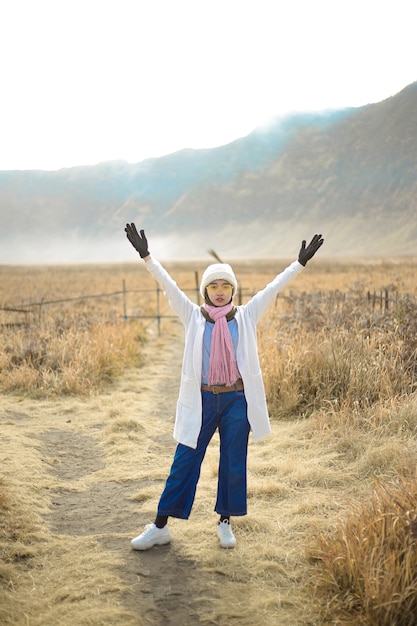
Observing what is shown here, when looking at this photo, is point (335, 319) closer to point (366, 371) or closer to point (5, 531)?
point (366, 371)

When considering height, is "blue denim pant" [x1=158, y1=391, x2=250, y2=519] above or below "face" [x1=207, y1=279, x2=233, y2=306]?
below

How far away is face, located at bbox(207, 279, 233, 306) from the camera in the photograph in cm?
361

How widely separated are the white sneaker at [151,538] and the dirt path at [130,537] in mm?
40

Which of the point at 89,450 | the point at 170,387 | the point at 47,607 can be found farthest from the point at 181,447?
the point at 170,387

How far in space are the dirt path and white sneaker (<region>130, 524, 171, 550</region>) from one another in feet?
0.13

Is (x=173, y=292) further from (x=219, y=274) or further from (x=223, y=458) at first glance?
(x=223, y=458)

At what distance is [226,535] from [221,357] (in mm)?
1113

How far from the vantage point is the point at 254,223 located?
12050cm

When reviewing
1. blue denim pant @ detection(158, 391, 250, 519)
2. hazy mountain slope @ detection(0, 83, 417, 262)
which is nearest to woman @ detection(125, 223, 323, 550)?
blue denim pant @ detection(158, 391, 250, 519)

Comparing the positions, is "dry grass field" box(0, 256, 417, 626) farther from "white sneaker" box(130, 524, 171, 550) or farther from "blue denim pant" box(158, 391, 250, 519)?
"blue denim pant" box(158, 391, 250, 519)

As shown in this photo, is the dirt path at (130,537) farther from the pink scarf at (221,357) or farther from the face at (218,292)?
the face at (218,292)

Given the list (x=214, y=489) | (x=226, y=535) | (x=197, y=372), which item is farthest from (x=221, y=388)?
(x=214, y=489)

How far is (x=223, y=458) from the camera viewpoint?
3637 mm

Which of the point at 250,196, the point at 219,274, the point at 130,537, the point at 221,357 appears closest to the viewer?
the point at 221,357
